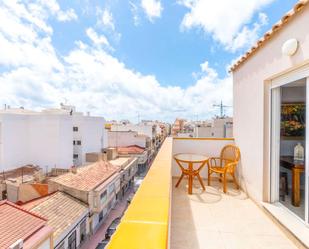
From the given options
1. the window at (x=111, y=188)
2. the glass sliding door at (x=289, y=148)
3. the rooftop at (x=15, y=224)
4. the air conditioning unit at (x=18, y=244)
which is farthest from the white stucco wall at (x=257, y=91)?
the window at (x=111, y=188)

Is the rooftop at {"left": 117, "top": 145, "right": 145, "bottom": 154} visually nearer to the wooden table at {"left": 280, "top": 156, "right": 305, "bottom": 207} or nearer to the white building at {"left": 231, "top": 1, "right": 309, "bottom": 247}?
the white building at {"left": 231, "top": 1, "right": 309, "bottom": 247}

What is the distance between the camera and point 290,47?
215cm

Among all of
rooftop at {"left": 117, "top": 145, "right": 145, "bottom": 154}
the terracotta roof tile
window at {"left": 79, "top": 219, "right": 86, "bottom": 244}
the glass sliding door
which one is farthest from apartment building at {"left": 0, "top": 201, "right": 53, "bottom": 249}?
rooftop at {"left": 117, "top": 145, "right": 145, "bottom": 154}

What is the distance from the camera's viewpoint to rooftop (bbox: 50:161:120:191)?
12419 mm

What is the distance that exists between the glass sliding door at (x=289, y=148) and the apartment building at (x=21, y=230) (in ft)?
19.7

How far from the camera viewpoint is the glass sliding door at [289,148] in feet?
8.87

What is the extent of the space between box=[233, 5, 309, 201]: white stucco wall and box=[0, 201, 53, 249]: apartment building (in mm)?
5760

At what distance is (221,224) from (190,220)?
0.38 metres

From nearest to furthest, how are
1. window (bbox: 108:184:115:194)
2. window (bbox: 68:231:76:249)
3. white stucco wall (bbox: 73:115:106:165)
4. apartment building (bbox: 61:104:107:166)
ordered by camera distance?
window (bbox: 68:231:76:249) < window (bbox: 108:184:115:194) < apartment building (bbox: 61:104:107:166) < white stucco wall (bbox: 73:115:106:165)

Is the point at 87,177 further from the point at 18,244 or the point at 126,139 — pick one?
the point at 126,139

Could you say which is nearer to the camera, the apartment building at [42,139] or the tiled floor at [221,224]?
the tiled floor at [221,224]

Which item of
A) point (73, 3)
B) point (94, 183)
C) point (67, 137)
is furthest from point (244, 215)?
point (67, 137)

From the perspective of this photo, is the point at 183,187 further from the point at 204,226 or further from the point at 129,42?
the point at 129,42

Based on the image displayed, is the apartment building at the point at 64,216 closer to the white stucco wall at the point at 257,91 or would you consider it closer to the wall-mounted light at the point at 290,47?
the white stucco wall at the point at 257,91
